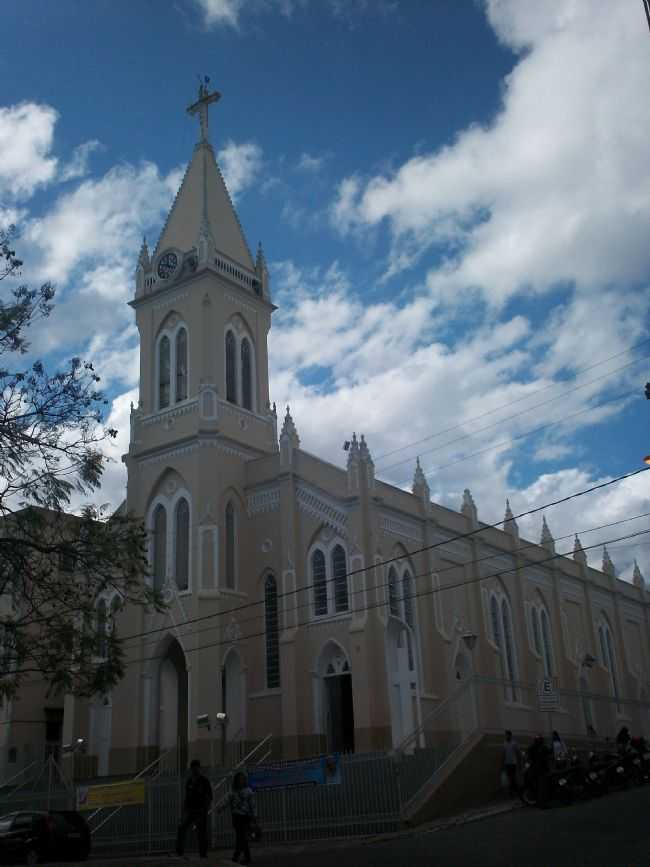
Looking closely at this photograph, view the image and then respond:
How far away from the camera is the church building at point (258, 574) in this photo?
31.8 meters

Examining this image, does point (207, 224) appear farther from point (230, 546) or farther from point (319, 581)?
point (319, 581)

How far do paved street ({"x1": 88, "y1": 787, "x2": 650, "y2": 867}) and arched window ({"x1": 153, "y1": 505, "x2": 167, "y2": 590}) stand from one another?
15534 millimetres

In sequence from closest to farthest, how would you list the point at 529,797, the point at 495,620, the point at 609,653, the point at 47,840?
the point at 47,840 < the point at 529,797 < the point at 495,620 < the point at 609,653

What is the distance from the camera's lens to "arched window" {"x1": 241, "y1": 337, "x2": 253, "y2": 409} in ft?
127

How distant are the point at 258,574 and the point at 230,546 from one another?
1423mm

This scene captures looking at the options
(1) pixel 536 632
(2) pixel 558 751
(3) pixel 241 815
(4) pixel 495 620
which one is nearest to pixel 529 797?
(2) pixel 558 751

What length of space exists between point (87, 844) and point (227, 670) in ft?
40.6

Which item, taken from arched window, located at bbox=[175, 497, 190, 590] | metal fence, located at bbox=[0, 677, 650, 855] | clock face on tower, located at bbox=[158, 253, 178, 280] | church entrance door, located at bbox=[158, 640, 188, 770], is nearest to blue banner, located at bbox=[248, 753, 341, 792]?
metal fence, located at bbox=[0, 677, 650, 855]

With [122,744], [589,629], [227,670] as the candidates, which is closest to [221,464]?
[227,670]

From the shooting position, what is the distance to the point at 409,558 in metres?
35.4

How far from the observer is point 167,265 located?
131 feet

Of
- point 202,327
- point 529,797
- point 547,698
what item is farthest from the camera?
point 202,327

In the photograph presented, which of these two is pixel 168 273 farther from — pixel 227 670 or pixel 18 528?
pixel 18 528

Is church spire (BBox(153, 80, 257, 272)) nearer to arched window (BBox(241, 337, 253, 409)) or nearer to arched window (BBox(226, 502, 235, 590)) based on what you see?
arched window (BBox(241, 337, 253, 409))
